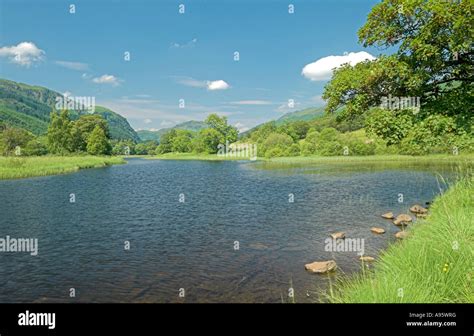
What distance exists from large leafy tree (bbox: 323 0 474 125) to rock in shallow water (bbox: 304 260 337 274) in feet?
31.5

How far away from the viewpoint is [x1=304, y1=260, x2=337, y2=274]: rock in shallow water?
15078 mm

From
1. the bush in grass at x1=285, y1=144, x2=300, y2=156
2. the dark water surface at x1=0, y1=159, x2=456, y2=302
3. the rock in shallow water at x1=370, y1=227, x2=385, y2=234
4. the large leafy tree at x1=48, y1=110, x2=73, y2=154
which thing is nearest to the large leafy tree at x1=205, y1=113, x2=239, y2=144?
the bush in grass at x1=285, y1=144, x2=300, y2=156

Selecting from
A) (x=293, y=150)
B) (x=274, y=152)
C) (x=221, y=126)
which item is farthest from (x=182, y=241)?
(x=221, y=126)

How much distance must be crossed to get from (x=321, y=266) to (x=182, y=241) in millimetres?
8614

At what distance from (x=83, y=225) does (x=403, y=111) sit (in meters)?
21.3

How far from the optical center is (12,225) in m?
24.2

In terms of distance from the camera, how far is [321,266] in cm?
1525

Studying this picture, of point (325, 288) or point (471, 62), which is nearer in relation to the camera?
point (325, 288)

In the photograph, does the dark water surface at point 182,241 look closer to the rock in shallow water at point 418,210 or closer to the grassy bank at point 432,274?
the rock in shallow water at point 418,210

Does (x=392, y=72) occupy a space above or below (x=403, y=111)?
above

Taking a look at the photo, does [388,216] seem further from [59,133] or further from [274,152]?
[59,133]

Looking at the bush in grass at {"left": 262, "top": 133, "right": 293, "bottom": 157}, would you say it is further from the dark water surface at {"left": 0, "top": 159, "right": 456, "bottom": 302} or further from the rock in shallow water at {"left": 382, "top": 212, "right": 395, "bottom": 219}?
the rock in shallow water at {"left": 382, "top": 212, "right": 395, "bottom": 219}
